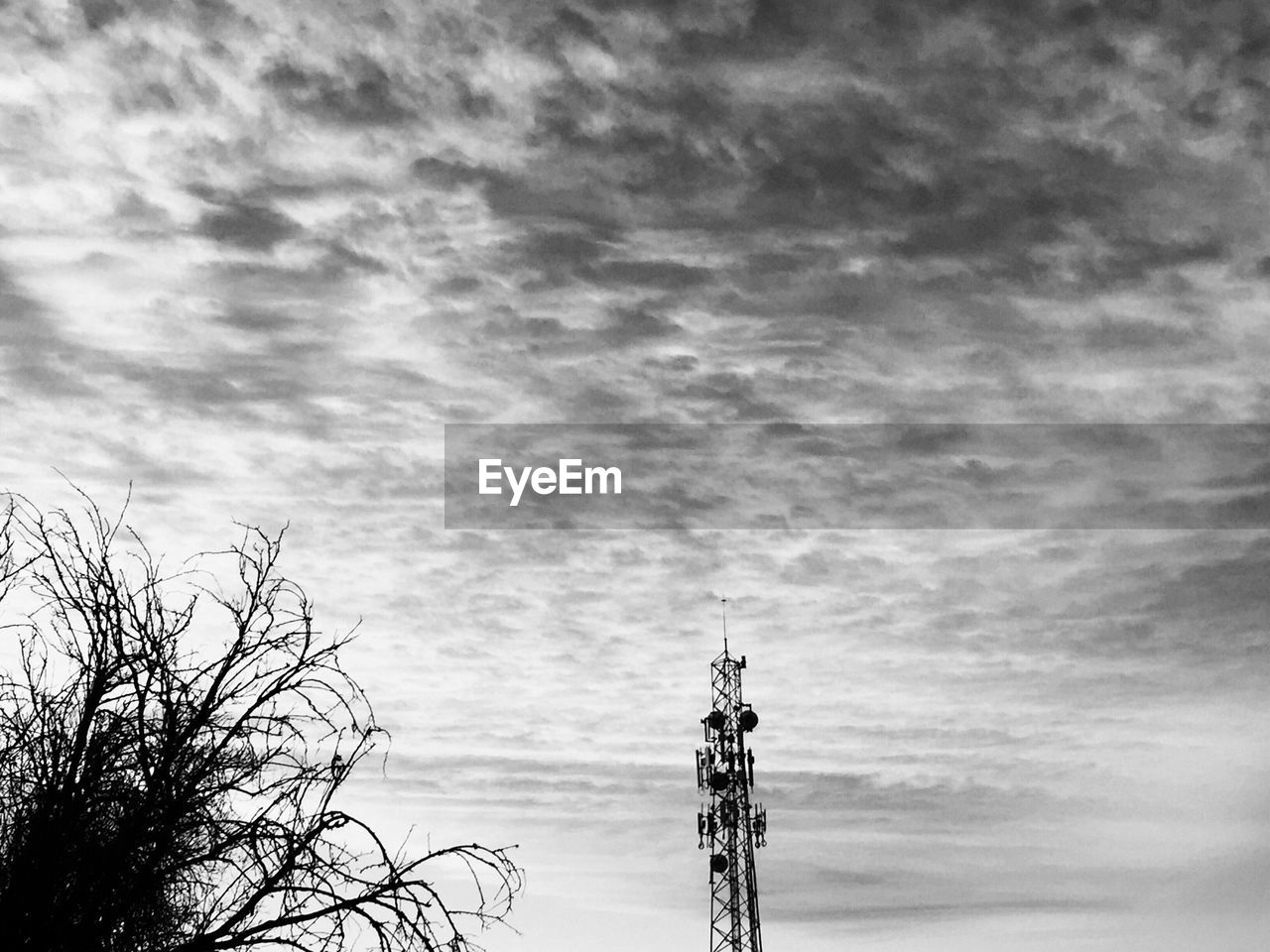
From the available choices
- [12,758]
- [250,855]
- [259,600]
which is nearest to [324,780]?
[250,855]

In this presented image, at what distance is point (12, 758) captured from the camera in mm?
7949

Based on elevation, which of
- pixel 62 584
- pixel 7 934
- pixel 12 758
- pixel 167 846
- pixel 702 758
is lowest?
pixel 7 934

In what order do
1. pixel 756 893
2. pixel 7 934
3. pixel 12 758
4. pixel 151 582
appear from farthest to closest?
pixel 756 893
pixel 151 582
pixel 12 758
pixel 7 934

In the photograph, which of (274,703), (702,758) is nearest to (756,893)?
(702,758)

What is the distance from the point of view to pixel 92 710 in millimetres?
7848

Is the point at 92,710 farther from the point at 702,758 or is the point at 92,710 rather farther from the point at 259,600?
the point at 702,758

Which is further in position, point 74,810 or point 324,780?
point 324,780

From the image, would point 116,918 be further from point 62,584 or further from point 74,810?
point 62,584

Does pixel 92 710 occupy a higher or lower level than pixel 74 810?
higher

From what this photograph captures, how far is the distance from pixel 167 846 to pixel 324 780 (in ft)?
3.20

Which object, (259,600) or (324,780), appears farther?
(259,600)

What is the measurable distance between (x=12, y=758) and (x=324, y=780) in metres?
1.92

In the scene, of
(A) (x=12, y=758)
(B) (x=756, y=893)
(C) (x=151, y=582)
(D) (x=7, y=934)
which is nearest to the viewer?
(D) (x=7, y=934)

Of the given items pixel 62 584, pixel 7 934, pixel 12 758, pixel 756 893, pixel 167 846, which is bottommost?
pixel 7 934
